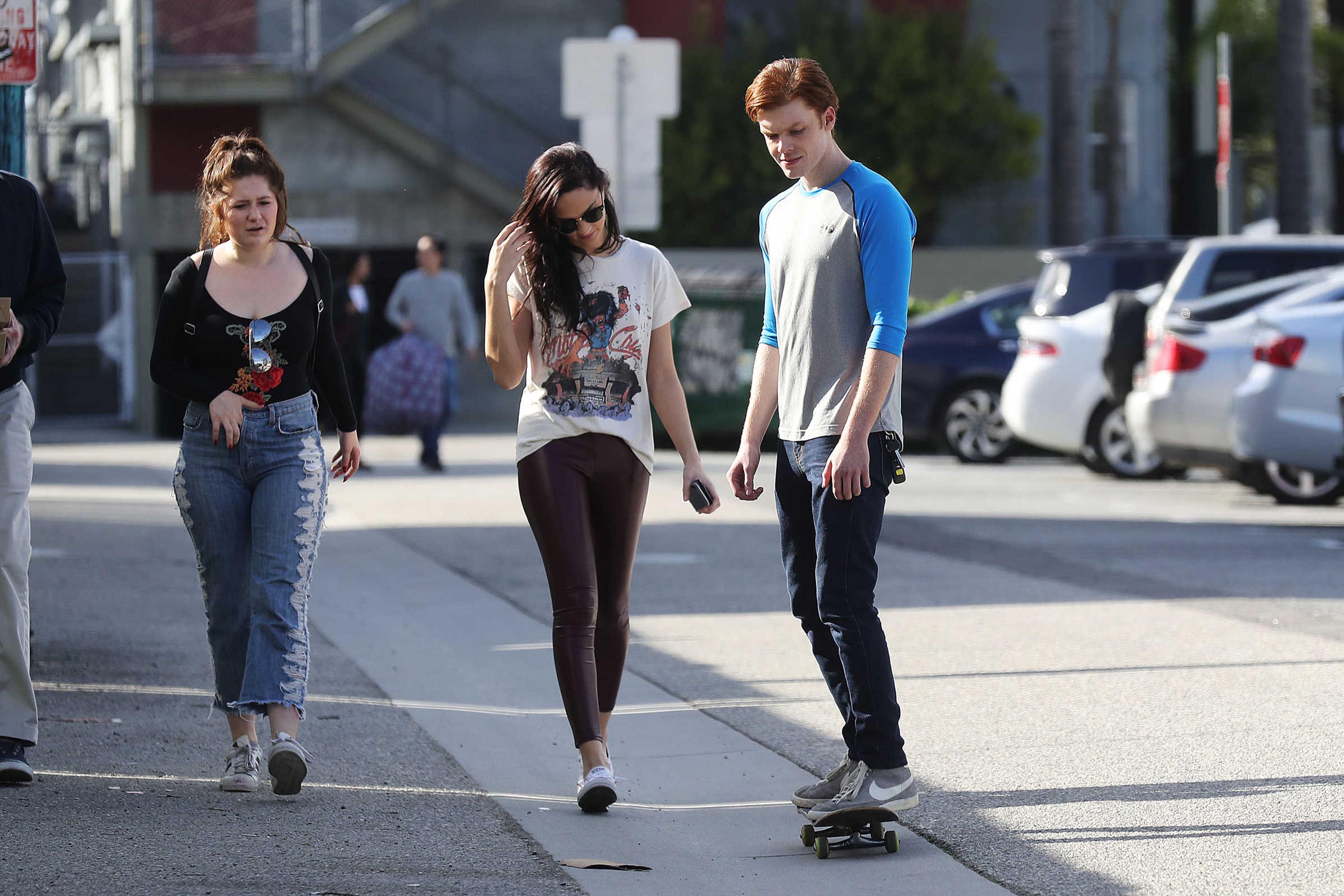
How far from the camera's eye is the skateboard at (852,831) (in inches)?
187

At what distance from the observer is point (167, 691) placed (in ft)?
23.2

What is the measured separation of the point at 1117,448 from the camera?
50.9 ft

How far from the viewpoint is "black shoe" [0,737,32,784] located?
5.46 m

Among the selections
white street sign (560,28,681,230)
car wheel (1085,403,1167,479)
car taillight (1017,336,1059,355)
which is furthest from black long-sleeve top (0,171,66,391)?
car wheel (1085,403,1167,479)

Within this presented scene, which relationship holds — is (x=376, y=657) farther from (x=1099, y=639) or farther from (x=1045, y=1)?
(x=1045, y=1)

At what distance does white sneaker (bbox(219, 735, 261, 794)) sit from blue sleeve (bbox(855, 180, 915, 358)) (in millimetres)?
2153

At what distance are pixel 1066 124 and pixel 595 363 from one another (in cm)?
1903

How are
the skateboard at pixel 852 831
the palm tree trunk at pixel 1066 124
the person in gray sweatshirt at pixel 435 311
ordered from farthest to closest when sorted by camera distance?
the palm tree trunk at pixel 1066 124 < the person in gray sweatshirt at pixel 435 311 < the skateboard at pixel 852 831

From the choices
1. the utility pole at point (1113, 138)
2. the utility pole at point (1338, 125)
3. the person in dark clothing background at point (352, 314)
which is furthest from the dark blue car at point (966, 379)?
the utility pole at point (1338, 125)

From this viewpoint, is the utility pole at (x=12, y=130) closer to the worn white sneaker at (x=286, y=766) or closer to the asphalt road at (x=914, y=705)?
the asphalt road at (x=914, y=705)

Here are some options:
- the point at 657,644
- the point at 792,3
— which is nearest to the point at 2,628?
the point at 657,644

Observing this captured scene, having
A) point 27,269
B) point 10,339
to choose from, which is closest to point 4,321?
point 10,339

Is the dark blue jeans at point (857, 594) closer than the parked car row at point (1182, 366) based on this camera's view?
Yes

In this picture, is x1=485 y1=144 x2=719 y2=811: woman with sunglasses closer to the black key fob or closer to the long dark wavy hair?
the long dark wavy hair
